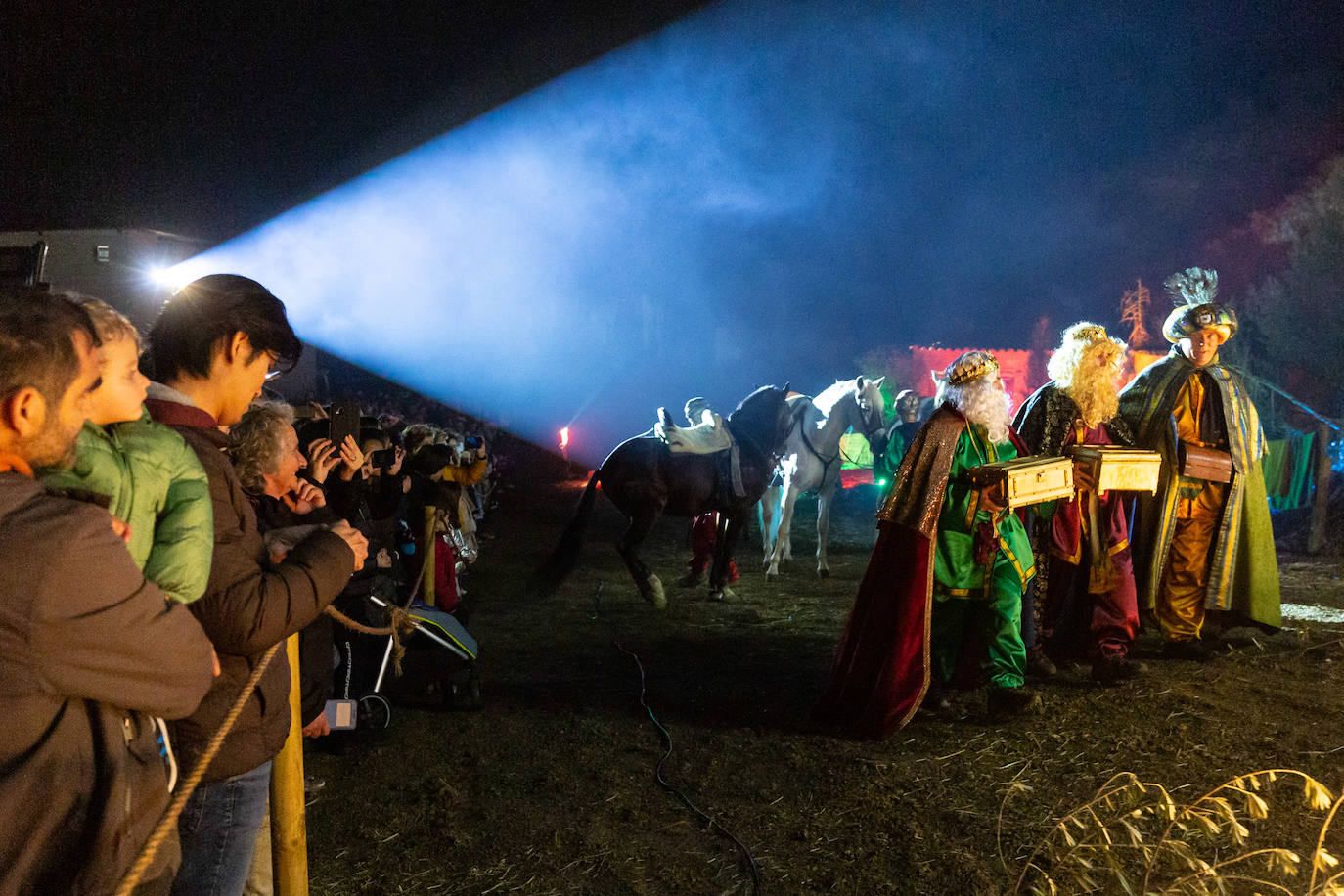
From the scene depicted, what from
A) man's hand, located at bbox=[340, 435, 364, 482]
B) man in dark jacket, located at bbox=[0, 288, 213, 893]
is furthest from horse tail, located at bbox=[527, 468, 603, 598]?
man in dark jacket, located at bbox=[0, 288, 213, 893]

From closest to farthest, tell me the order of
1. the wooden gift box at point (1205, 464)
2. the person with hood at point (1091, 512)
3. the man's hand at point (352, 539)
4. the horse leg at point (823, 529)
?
1. the man's hand at point (352, 539)
2. the person with hood at point (1091, 512)
3. the wooden gift box at point (1205, 464)
4. the horse leg at point (823, 529)

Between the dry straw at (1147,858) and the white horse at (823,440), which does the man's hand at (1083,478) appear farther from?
the white horse at (823,440)

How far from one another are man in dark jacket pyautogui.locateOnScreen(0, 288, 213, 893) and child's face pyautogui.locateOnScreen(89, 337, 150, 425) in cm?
6

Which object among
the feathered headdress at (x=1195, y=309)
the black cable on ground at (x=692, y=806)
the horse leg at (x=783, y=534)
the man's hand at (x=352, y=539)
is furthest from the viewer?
the horse leg at (x=783, y=534)

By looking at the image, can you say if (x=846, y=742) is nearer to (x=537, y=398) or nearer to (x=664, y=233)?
(x=537, y=398)

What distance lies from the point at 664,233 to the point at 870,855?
37.4 m

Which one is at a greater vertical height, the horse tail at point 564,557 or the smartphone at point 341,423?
the smartphone at point 341,423

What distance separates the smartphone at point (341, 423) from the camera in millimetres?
2938

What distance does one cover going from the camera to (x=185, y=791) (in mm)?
1328

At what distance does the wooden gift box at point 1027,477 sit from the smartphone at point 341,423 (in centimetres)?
288

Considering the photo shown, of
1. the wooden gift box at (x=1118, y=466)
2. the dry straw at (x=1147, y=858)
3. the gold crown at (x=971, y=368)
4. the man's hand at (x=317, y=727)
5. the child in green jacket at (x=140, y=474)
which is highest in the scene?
the gold crown at (x=971, y=368)

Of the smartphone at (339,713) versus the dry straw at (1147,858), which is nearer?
the dry straw at (1147,858)

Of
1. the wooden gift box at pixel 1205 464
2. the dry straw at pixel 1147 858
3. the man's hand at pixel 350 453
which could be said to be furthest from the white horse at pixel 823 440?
the man's hand at pixel 350 453

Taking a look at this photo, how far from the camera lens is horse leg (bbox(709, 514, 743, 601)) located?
7664mm
